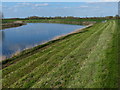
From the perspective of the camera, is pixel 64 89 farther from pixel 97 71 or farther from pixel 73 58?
pixel 73 58

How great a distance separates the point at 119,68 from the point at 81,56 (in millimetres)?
5098

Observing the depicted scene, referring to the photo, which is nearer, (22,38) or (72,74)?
(72,74)

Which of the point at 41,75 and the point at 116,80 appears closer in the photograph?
the point at 116,80

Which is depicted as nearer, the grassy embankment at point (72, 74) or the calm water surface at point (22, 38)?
the grassy embankment at point (72, 74)

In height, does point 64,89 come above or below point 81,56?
below

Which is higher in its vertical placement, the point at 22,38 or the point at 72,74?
the point at 22,38

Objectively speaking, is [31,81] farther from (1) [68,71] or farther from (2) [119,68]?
(2) [119,68]

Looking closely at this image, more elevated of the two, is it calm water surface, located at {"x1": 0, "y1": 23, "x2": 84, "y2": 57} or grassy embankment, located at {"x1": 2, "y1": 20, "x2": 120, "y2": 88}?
calm water surface, located at {"x1": 0, "y1": 23, "x2": 84, "y2": 57}

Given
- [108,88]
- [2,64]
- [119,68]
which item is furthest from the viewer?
[2,64]

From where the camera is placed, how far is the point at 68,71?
13.4 meters

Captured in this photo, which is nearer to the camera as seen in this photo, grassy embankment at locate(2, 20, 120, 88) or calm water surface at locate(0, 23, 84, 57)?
grassy embankment at locate(2, 20, 120, 88)

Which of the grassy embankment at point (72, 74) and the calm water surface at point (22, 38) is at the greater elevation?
the calm water surface at point (22, 38)

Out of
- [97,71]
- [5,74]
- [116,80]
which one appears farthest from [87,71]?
[5,74]

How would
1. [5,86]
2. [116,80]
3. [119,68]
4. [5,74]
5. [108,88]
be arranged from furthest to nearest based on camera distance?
[5,74]
[119,68]
[5,86]
[116,80]
[108,88]
